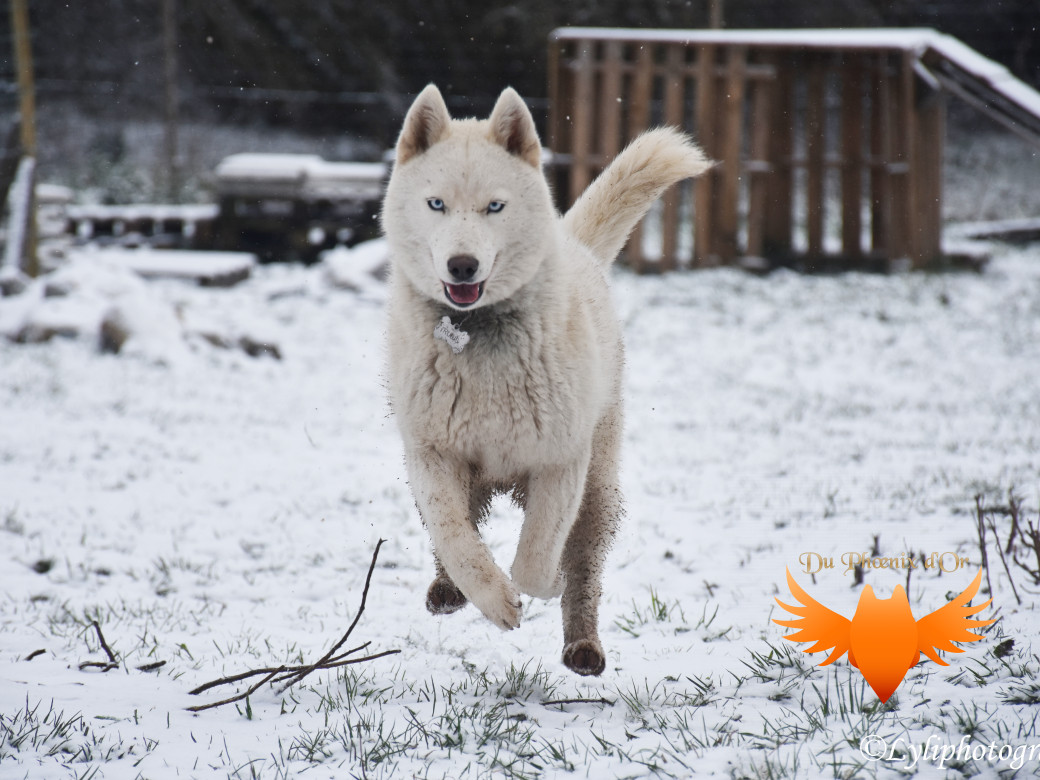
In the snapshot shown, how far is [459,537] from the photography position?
2293 mm

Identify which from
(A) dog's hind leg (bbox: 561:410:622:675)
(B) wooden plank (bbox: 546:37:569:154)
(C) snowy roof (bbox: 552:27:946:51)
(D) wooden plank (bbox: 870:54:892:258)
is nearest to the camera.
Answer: (A) dog's hind leg (bbox: 561:410:622:675)

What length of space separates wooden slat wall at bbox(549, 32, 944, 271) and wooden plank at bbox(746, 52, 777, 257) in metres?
0.01

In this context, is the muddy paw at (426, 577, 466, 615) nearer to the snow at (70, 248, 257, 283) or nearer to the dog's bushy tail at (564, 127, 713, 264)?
the dog's bushy tail at (564, 127, 713, 264)

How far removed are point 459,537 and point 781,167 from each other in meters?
8.95

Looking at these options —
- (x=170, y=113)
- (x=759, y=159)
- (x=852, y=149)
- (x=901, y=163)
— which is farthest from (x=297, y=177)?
(x=901, y=163)

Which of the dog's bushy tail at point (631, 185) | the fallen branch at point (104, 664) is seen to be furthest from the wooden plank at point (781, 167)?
the fallen branch at point (104, 664)

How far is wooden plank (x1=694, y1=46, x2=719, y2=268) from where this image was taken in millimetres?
9656

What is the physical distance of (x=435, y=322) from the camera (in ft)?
7.74

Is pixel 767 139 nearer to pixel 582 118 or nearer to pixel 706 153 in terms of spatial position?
pixel 706 153

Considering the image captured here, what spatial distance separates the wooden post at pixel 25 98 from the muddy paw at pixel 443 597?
732 centimetres

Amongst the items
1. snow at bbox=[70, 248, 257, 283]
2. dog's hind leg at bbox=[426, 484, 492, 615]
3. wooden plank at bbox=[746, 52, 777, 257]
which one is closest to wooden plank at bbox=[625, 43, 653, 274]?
wooden plank at bbox=[746, 52, 777, 257]

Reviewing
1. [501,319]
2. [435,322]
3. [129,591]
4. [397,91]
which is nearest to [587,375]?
[501,319]

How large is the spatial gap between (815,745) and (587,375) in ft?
3.38

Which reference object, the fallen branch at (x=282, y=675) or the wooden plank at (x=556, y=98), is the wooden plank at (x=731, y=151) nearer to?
the wooden plank at (x=556, y=98)
